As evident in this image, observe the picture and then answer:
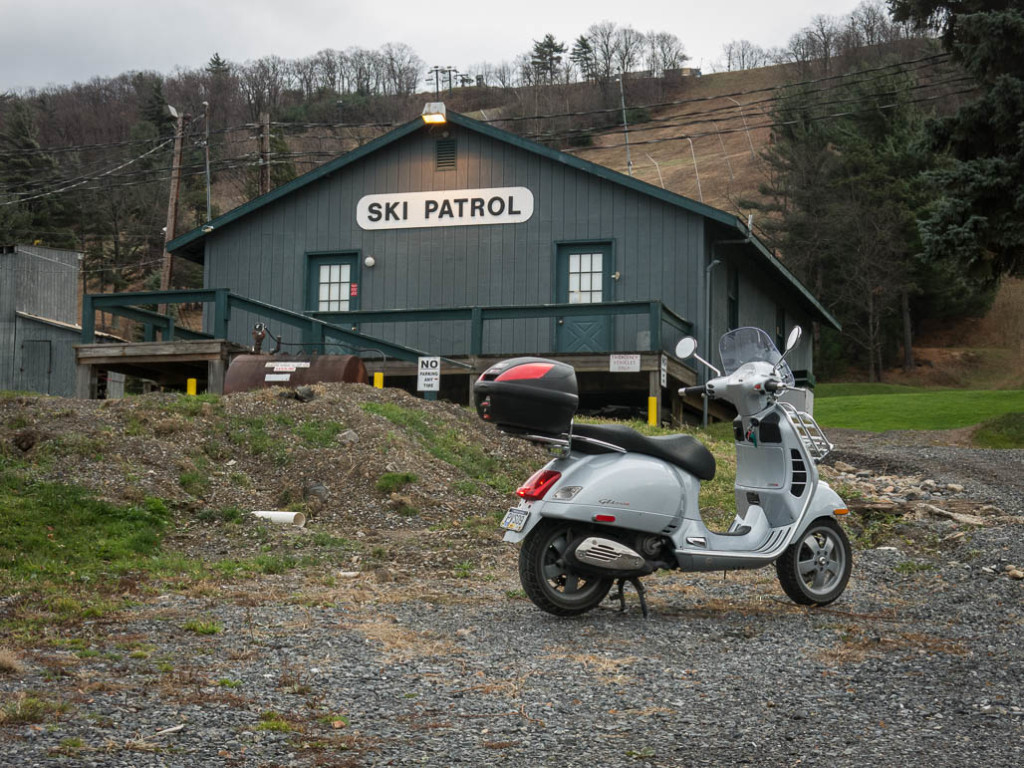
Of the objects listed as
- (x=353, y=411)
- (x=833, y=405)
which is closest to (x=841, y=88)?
(x=833, y=405)

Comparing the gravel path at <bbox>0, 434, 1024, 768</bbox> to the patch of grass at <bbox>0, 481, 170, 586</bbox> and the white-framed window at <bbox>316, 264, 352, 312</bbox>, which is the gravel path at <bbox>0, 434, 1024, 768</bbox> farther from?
the white-framed window at <bbox>316, 264, 352, 312</bbox>

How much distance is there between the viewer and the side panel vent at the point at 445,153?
63.0 ft

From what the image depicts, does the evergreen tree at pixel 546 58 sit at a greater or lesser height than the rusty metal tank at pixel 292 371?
greater

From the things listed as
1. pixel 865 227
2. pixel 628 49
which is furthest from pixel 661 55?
pixel 865 227

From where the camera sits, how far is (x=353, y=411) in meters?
11.4

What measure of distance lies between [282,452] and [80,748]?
23.1ft

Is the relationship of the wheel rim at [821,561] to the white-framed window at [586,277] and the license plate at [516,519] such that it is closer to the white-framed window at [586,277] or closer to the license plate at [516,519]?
the license plate at [516,519]

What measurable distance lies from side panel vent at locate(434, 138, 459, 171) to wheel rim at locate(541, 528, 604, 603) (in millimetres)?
13913

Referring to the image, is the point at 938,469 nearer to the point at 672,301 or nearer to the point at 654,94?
the point at 672,301

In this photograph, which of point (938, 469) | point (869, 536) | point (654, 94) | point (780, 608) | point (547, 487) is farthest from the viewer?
point (654, 94)

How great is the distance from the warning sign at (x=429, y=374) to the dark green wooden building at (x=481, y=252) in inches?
110

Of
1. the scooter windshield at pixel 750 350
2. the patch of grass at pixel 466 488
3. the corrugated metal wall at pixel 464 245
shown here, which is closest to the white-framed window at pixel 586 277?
the corrugated metal wall at pixel 464 245

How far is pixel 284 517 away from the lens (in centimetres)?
915

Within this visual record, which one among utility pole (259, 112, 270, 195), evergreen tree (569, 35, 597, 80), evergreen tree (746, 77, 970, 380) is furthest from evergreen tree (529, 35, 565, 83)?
utility pole (259, 112, 270, 195)
